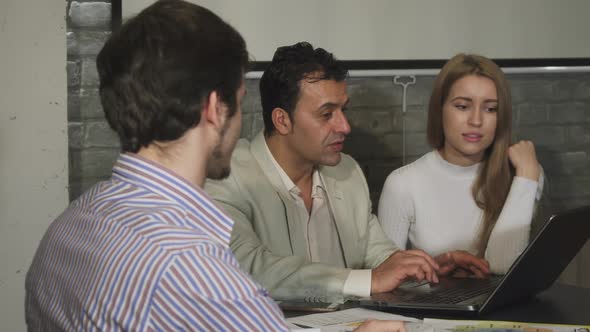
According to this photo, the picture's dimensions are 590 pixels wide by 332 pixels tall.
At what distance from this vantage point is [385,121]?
2869 mm

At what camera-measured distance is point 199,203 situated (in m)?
0.92

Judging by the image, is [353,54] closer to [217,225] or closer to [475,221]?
[475,221]

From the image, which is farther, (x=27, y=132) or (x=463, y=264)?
(x=27, y=132)

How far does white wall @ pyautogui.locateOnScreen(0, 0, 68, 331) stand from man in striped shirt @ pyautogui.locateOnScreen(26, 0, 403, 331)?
4.81 feet

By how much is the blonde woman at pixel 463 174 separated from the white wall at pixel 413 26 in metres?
0.48

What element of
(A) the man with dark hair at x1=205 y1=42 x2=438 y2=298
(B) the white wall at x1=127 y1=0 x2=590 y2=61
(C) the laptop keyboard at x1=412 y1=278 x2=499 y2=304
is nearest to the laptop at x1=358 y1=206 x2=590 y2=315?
(C) the laptop keyboard at x1=412 y1=278 x2=499 y2=304

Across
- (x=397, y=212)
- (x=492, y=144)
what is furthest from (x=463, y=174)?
(x=397, y=212)

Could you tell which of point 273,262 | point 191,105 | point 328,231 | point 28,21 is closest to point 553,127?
point 328,231

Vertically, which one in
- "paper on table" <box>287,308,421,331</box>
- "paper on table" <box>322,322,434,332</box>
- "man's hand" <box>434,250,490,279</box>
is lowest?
"man's hand" <box>434,250,490,279</box>

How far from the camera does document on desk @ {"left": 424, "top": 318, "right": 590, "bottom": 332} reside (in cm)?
125

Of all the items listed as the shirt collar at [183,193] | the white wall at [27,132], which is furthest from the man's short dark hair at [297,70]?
the shirt collar at [183,193]

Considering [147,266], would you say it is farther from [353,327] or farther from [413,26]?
[413,26]

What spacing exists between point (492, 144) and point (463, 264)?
2.04ft

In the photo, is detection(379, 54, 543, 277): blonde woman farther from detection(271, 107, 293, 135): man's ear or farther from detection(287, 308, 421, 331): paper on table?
detection(287, 308, 421, 331): paper on table
